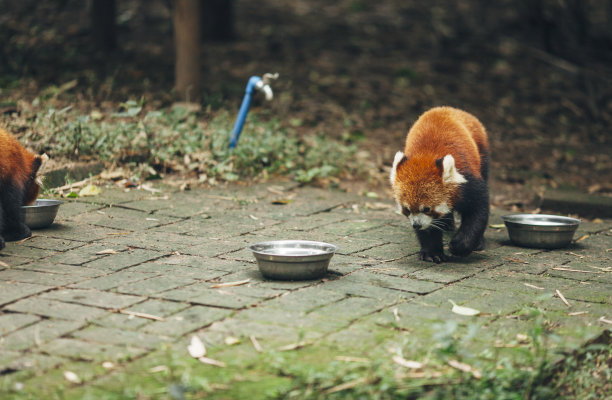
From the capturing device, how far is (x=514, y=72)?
14.7 meters

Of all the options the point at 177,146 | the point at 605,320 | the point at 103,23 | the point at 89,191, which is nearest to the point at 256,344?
the point at 605,320

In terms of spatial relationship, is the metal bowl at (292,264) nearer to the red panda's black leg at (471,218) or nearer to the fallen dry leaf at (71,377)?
the red panda's black leg at (471,218)

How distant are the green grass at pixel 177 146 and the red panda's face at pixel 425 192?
2964mm

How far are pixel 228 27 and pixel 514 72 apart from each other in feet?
Answer: 19.7

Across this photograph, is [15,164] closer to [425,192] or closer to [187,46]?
[425,192]

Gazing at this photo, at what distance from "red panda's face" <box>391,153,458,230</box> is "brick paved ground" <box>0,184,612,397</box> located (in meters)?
0.36

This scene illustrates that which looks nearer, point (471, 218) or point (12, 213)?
point (12, 213)

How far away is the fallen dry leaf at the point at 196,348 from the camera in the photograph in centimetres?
320

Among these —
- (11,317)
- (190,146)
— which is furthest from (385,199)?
(11,317)

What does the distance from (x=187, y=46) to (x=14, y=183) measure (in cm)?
539

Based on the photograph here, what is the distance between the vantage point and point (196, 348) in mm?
3260

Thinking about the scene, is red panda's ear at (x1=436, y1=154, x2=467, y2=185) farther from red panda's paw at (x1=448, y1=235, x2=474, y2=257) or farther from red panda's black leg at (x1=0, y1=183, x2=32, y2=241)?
red panda's black leg at (x1=0, y1=183, x2=32, y2=241)

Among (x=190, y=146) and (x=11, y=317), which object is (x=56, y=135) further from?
(x=11, y=317)

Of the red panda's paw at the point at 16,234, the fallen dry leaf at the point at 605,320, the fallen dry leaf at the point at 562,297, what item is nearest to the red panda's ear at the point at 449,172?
the fallen dry leaf at the point at 562,297
